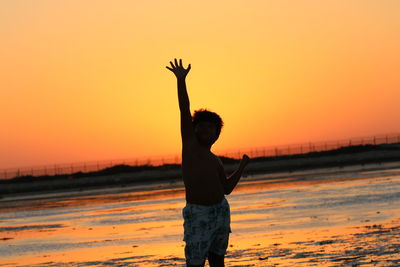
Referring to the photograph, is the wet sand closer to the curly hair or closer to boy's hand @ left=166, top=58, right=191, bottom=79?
the curly hair

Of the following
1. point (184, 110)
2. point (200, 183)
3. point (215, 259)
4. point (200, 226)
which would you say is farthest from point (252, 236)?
point (184, 110)

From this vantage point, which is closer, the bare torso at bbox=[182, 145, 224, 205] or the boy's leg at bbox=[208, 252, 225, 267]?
the bare torso at bbox=[182, 145, 224, 205]

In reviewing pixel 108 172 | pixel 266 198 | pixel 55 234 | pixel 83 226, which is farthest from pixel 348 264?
pixel 108 172

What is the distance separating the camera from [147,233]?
825 inches

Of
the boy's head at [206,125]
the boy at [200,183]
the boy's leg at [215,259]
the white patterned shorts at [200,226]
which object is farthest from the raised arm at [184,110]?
the boy's leg at [215,259]

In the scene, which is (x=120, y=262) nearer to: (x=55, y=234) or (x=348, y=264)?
(x=348, y=264)

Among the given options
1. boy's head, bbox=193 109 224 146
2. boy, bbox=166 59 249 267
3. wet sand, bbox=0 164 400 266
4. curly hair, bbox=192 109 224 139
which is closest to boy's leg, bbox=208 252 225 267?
boy, bbox=166 59 249 267

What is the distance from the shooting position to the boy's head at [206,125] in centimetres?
823

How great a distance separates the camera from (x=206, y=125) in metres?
8.27

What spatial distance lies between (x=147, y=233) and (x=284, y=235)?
4.62 m

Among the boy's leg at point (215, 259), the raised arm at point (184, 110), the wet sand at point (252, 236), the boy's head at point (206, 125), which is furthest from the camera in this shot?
the wet sand at point (252, 236)

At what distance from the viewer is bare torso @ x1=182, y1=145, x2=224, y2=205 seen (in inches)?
316

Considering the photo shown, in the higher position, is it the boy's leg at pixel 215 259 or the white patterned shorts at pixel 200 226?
the white patterned shorts at pixel 200 226

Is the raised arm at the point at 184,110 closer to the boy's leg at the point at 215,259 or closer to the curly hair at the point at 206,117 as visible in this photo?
the curly hair at the point at 206,117
